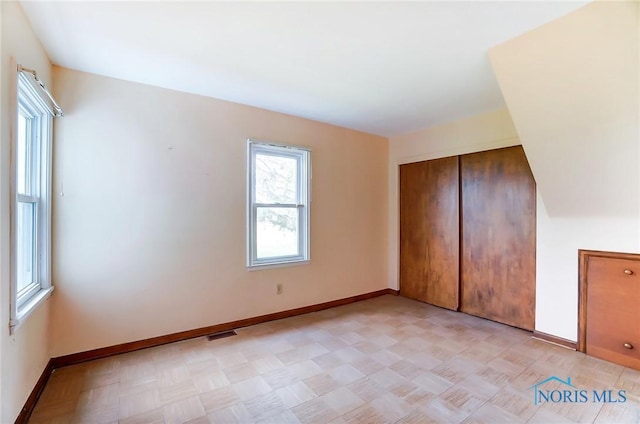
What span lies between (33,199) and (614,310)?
452 cm

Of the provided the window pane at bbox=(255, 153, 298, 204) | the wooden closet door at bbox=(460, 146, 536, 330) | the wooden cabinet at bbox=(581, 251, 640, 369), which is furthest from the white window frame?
the wooden cabinet at bbox=(581, 251, 640, 369)

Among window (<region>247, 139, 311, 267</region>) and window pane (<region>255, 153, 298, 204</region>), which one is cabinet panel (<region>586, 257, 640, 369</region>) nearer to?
window (<region>247, 139, 311, 267</region>)

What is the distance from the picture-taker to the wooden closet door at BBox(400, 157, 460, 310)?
3701mm

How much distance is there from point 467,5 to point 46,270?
10.7ft

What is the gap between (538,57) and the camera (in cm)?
192

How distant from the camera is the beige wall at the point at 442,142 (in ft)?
10.5

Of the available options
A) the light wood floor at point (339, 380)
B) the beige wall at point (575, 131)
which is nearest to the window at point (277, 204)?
the light wood floor at point (339, 380)

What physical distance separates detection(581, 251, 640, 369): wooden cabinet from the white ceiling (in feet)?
5.69

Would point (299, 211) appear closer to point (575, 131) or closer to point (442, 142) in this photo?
point (442, 142)

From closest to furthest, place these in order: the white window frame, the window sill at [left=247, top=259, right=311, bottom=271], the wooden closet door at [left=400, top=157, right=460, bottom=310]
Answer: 1. the white window frame
2. the window sill at [left=247, top=259, right=311, bottom=271]
3. the wooden closet door at [left=400, top=157, right=460, bottom=310]

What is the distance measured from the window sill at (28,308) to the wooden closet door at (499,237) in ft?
12.9

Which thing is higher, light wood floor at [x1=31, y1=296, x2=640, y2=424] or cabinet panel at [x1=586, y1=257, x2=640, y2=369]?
cabinet panel at [x1=586, y1=257, x2=640, y2=369]

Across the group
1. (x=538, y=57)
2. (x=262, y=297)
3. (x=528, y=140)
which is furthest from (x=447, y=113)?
(x=262, y=297)

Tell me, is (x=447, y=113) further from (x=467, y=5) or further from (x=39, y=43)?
(x=39, y=43)
